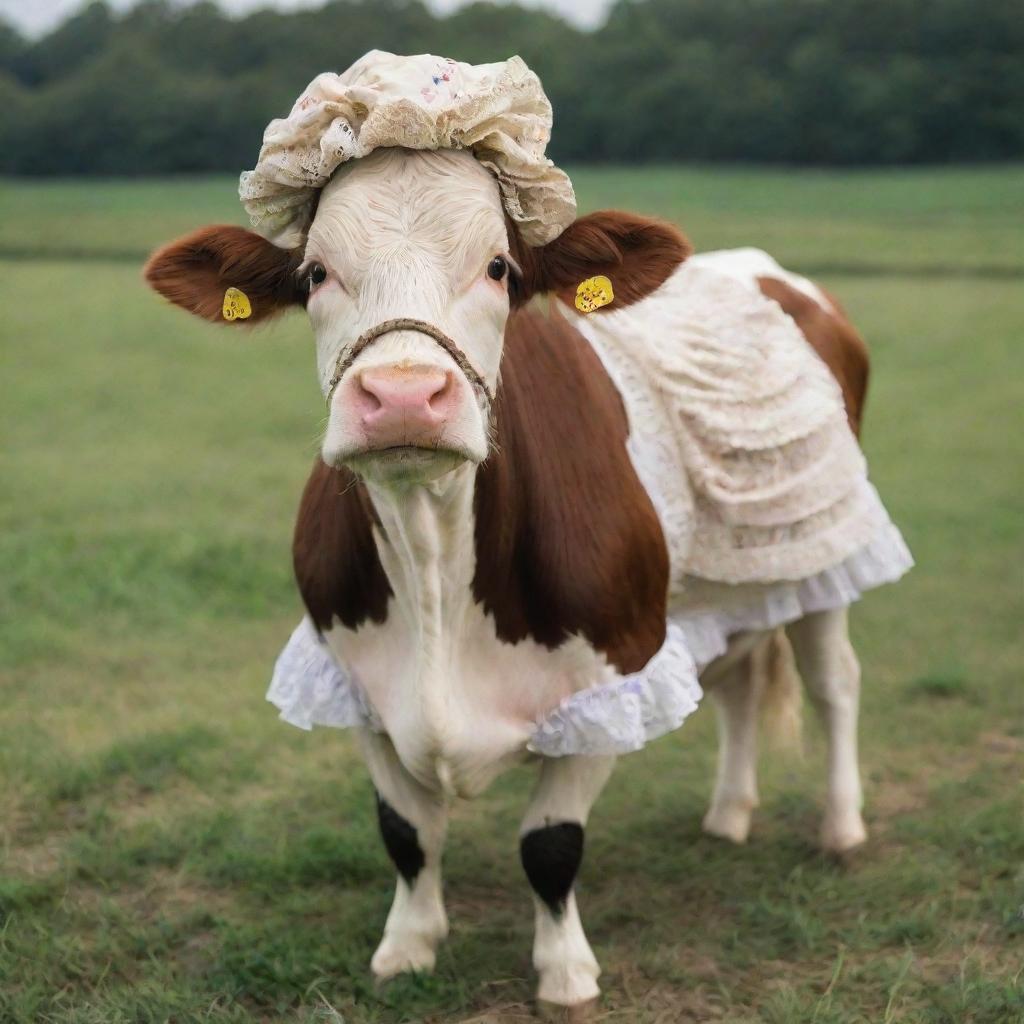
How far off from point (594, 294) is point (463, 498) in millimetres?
526

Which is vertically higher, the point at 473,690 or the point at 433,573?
the point at 433,573

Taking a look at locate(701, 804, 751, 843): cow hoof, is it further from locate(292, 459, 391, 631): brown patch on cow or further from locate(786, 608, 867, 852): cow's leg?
locate(292, 459, 391, 631): brown patch on cow

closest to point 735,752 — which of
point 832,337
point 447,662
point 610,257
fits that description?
point 832,337

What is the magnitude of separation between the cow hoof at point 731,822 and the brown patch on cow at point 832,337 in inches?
46.4

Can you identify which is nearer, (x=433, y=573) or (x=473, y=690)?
(x=433, y=573)

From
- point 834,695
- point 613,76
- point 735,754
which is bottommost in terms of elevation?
point 613,76

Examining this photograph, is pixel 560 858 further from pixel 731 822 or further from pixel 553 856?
pixel 731 822

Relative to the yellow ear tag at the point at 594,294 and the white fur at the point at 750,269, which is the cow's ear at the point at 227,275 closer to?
the yellow ear tag at the point at 594,294

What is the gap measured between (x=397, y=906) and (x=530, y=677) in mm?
738

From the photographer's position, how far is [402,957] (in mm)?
3494

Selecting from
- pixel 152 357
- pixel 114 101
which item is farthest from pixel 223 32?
pixel 152 357

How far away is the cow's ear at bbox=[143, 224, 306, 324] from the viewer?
3.00m

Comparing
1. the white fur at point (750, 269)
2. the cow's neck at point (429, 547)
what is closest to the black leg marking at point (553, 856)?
the cow's neck at point (429, 547)

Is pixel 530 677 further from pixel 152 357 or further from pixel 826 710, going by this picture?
pixel 152 357
